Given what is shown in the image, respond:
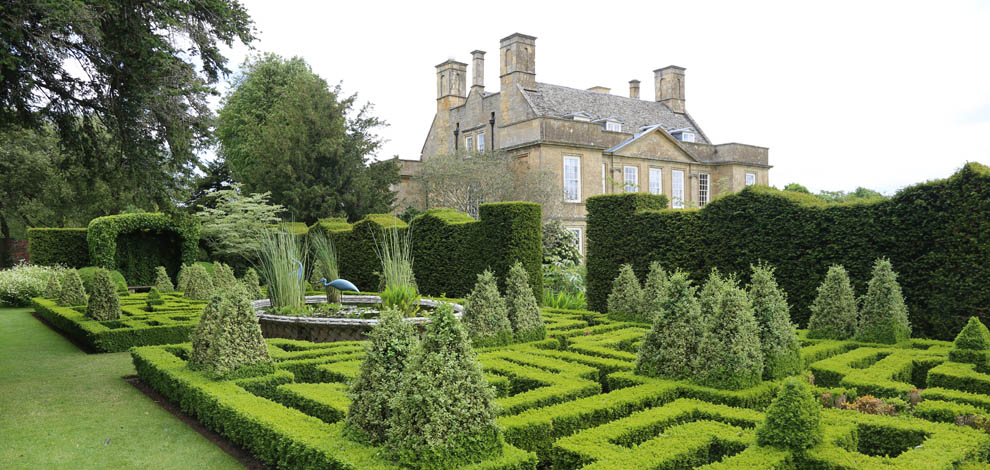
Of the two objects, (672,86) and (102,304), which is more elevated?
(672,86)

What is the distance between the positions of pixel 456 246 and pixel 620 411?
900cm

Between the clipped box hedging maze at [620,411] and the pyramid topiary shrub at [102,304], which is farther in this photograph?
the pyramid topiary shrub at [102,304]

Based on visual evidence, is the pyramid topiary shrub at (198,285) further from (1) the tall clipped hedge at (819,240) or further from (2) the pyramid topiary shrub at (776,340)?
(2) the pyramid topiary shrub at (776,340)

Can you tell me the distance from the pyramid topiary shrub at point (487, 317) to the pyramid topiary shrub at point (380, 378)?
11.3 feet

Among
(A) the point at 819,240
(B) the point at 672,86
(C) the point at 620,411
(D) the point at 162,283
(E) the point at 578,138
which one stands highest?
(B) the point at 672,86

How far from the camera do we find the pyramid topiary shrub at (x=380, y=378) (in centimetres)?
379

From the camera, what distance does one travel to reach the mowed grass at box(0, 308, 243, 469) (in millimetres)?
4520

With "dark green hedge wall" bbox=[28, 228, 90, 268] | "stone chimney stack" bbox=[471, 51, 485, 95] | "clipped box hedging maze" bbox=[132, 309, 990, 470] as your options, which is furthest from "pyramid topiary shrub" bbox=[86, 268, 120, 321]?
"stone chimney stack" bbox=[471, 51, 485, 95]

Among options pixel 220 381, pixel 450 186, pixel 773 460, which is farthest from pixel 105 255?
pixel 773 460

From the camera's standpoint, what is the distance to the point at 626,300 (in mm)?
9812

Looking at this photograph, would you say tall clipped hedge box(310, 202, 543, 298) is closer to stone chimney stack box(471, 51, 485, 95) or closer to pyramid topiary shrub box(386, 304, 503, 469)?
pyramid topiary shrub box(386, 304, 503, 469)

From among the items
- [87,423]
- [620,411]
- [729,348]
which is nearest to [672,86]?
[729,348]

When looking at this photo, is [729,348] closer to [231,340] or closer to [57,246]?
[231,340]

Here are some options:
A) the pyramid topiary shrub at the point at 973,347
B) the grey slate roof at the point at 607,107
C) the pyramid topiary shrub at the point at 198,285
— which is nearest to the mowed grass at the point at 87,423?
the pyramid topiary shrub at the point at 198,285
